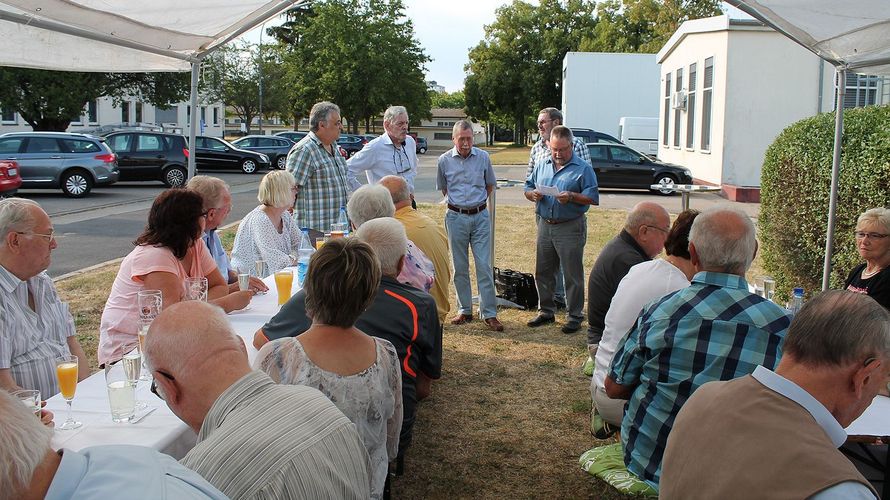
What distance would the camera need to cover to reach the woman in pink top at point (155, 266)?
3635 millimetres

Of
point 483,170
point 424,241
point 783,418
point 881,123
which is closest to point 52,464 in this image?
point 783,418

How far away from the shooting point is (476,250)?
691 cm

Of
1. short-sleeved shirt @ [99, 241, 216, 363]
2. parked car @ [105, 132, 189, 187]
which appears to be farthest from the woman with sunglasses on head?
parked car @ [105, 132, 189, 187]

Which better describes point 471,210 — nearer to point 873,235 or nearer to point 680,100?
point 873,235

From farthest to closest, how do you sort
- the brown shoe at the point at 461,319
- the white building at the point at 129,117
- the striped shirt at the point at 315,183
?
the white building at the point at 129,117 < the brown shoe at the point at 461,319 < the striped shirt at the point at 315,183

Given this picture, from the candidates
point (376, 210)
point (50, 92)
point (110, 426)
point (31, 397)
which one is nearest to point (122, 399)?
point (110, 426)

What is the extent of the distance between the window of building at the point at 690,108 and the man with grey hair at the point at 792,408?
2021 centimetres

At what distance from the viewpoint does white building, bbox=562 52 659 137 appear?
108 feet

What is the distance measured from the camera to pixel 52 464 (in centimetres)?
130

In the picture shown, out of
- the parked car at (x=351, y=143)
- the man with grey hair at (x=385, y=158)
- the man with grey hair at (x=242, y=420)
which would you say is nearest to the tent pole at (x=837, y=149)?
the man with grey hair at (x=385, y=158)

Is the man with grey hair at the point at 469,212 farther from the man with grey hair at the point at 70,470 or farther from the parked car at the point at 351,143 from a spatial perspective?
the parked car at the point at 351,143

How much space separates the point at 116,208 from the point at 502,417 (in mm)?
13240

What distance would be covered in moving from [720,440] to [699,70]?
19791 millimetres

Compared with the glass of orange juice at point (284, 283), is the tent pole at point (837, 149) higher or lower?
higher
